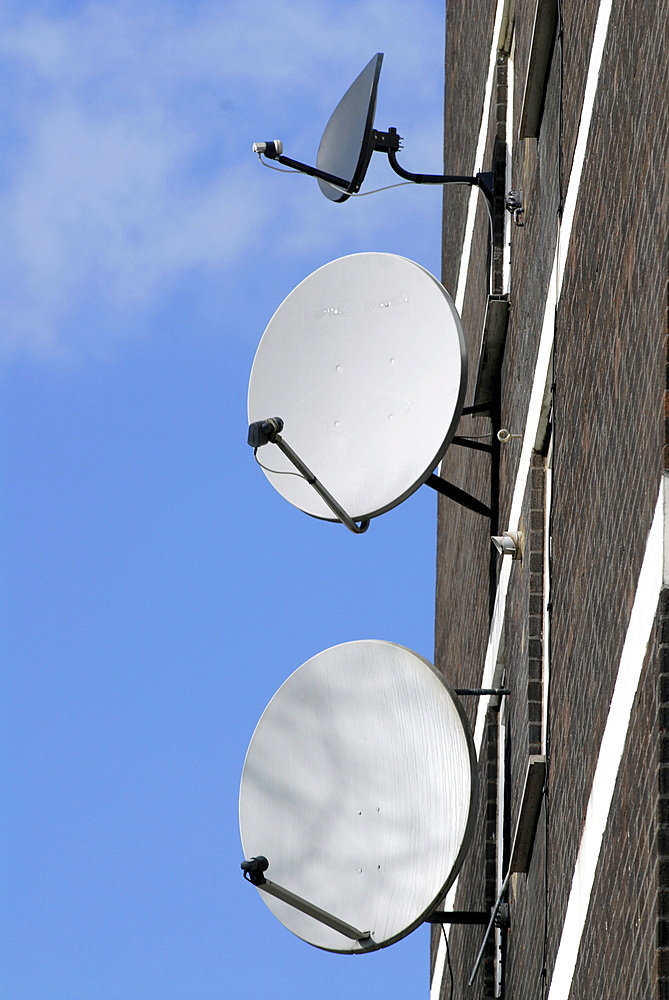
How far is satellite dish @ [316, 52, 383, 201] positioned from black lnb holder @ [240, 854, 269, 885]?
4.97 m

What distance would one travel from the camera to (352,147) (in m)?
10.8

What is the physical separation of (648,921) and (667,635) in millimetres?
973

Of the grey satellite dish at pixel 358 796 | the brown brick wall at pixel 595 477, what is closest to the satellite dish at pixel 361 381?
the brown brick wall at pixel 595 477

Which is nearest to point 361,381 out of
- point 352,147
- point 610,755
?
point 352,147

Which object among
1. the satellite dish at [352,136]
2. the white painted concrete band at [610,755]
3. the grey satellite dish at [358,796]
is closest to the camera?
the white painted concrete band at [610,755]

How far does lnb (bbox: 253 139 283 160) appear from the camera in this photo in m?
10.6

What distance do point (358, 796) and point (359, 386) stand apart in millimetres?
2467

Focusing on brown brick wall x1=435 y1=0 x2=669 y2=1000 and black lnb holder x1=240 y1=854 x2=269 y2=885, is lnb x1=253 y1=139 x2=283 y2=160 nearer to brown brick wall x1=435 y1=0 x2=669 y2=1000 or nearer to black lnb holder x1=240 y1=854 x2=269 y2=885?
brown brick wall x1=435 y1=0 x2=669 y2=1000

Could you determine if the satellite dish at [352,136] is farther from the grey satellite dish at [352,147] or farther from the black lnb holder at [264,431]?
the black lnb holder at [264,431]

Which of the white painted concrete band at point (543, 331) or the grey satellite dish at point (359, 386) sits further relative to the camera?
the grey satellite dish at point (359, 386)

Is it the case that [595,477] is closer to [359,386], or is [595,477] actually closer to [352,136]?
[359,386]

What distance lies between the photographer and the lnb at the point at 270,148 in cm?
1058

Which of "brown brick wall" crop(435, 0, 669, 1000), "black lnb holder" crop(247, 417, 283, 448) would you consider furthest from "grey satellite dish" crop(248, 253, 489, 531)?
"brown brick wall" crop(435, 0, 669, 1000)

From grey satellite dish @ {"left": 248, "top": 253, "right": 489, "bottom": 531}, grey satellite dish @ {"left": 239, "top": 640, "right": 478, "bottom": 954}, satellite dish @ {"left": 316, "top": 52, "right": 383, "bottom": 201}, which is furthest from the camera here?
satellite dish @ {"left": 316, "top": 52, "right": 383, "bottom": 201}
